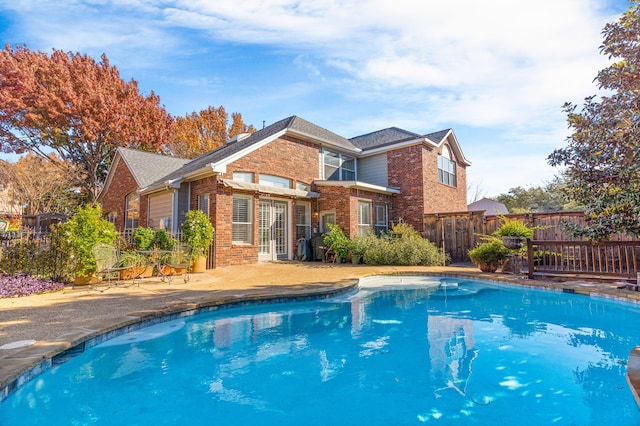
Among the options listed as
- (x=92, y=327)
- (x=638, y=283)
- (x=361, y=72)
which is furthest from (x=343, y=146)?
(x=92, y=327)

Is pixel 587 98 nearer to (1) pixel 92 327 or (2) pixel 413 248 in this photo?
(1) pixel 92 327

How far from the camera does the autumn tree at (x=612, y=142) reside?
4.09m

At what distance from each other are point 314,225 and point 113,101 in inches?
622

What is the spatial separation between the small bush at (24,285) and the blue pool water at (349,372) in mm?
3828

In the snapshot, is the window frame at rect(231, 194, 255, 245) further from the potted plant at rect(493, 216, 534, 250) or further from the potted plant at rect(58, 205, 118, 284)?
the potted plant at rect(493, 216, 534, 250)

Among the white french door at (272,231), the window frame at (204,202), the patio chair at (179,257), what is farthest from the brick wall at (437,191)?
the patio chair at (179,257)

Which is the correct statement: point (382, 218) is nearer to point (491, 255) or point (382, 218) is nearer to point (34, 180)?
point (491, 255)

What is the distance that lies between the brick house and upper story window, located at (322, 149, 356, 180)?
0.05 metres

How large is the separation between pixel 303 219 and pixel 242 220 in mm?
3070

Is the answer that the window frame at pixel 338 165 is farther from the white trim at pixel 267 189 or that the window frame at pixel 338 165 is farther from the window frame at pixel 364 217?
the window frame at pixel 364 217

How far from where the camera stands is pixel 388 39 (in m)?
8.78

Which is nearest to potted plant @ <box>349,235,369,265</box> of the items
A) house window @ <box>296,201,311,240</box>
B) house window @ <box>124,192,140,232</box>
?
house window @ <box>296,201,311,240</box>

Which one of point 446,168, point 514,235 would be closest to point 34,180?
point 446,168

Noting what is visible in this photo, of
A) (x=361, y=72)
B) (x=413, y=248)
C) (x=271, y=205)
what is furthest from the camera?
(x=271, y=205)
